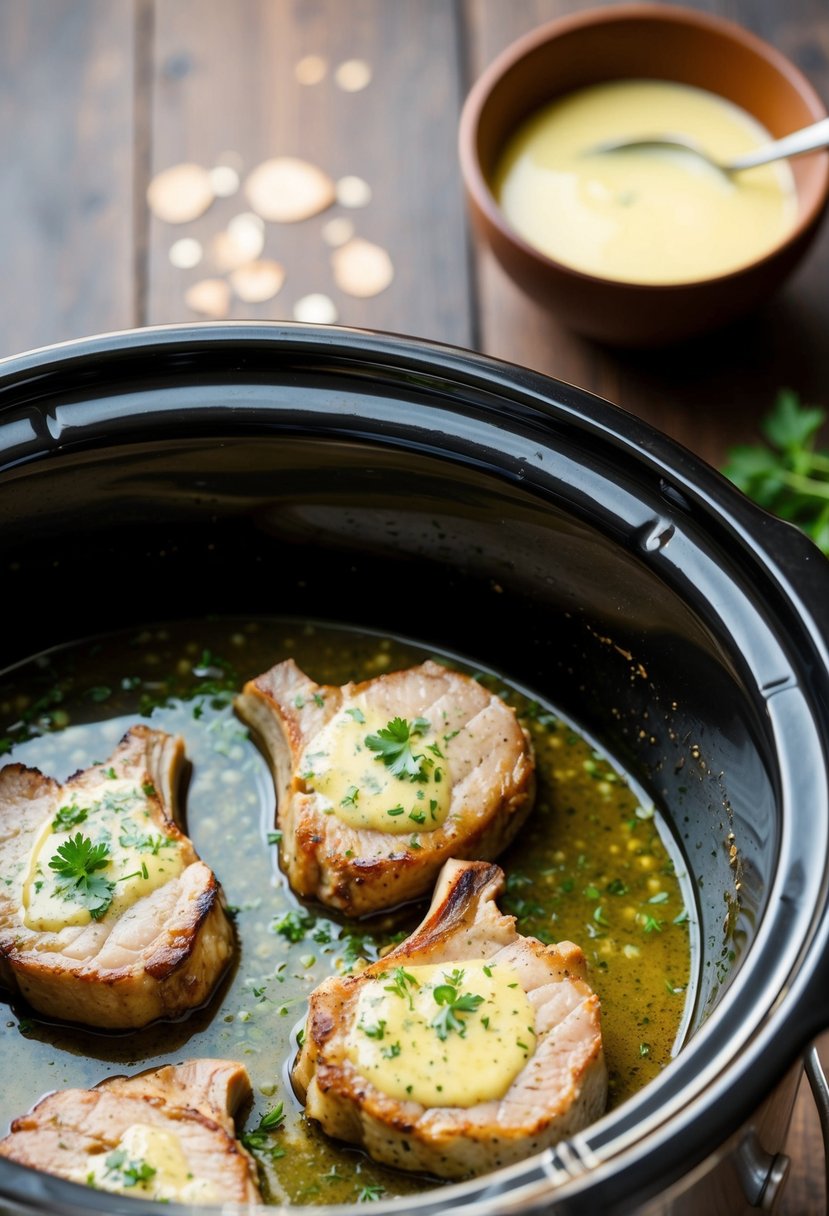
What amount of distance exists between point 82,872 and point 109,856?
0.04 meters

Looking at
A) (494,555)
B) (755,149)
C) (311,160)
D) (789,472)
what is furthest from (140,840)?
(755,149)

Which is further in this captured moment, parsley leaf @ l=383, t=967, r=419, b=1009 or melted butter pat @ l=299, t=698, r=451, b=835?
melted butter pat @ l=299, t=698, r=451, b=835

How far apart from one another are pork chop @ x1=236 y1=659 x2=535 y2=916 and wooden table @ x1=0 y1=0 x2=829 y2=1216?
39.6 inches

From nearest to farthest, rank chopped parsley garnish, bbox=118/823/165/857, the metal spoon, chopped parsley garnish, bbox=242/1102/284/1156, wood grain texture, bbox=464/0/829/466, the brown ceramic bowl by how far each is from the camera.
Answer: chopped parsley garnish, bbox=242/1102/284/1156 < chopped parsley garnish, bbox=118/823/165/857 < the brown ceramic bowl < the metal spoon < wood grain texture, bbox=464/0/829/466

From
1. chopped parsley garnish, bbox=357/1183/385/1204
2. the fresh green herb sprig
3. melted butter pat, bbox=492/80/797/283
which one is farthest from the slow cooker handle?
melted butter pat, bbox=492/80/797/283

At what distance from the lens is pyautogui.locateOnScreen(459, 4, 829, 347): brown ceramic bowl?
2.72 metres

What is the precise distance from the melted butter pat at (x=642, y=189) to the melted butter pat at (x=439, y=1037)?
1.46 m

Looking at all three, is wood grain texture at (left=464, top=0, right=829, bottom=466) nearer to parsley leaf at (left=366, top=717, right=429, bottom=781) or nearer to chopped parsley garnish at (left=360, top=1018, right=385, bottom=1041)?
parsley leaf at (left=366, top=717, right=429, bottom=781)

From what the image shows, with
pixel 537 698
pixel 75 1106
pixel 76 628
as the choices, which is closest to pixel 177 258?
pixel 76 628

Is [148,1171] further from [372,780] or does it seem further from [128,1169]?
[372,780]

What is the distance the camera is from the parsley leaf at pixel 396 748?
205 cm

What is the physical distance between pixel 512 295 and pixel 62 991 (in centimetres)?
176

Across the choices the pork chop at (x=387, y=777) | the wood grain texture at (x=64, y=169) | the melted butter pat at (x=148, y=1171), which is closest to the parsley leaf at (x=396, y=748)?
the pork chop at (x=387, y=777)

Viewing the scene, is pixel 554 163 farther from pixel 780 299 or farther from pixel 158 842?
pixel 158 842
